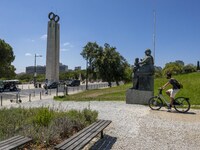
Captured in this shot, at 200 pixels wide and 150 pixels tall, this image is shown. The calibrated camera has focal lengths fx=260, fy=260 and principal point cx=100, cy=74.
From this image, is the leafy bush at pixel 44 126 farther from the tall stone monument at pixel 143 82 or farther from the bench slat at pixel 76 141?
the tall stone monument at pixel 143 82

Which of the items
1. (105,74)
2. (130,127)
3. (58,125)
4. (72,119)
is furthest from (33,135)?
(105,74)

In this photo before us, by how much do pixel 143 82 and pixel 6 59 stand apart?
48334 mm

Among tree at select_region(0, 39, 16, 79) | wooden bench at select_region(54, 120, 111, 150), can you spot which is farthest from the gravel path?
tree at select_region(0, 39, 16, 79)

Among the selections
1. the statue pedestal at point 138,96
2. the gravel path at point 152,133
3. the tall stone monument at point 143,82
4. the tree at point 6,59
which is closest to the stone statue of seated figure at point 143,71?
the tall stone monument at point 143,82

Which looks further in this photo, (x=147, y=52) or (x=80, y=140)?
(x=147, y=52)

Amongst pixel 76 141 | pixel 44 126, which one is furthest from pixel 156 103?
pixel 76 141

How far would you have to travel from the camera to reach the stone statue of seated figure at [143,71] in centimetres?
1602

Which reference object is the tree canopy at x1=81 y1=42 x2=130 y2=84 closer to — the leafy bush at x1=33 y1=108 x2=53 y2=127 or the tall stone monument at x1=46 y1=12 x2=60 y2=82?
the tall stone monument at x1=46 y1=12 x2=60 y2=82

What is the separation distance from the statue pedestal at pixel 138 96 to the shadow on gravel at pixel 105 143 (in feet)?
28.5

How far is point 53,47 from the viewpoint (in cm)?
6531

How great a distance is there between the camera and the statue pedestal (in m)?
15.9

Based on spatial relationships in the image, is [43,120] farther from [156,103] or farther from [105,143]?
[156,103]

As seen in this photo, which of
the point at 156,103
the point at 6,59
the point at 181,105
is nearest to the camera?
the point at 181,105

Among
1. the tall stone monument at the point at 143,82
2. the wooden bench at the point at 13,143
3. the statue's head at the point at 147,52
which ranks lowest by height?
the wooden bench at the point at 13,143
